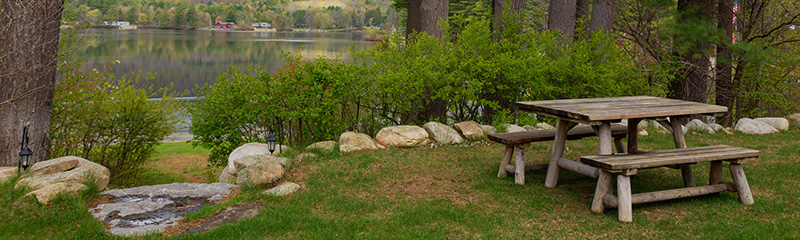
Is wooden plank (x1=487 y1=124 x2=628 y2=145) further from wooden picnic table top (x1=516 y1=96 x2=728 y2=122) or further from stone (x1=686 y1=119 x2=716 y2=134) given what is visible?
stone (x1=686 y1=119 x2=716 y2=134)

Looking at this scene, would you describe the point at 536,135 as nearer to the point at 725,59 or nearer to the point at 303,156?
the point at 303,156

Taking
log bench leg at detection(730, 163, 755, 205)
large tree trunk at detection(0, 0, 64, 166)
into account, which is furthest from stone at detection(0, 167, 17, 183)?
log bench leg at detection(730, 163, 755, 205)

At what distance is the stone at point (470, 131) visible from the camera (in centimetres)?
765

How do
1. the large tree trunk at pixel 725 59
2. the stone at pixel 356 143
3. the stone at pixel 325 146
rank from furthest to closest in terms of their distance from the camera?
the large tree trunk at pixel 725 59 < the stone at pixel 356 143 < the stone at pixel 325 146

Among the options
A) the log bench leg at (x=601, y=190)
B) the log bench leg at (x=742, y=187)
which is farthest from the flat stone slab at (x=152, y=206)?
the log bench leg at (x=742, y=187)

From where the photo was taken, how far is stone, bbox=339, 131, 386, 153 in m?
6.97

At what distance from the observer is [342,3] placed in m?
123

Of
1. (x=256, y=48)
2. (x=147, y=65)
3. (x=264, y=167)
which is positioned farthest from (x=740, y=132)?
(x=256, y=48)

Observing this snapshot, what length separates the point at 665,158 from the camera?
14.9 feet

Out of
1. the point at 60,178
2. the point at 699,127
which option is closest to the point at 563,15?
the point at 699,127

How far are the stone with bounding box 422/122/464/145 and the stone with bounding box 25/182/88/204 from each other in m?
4.08

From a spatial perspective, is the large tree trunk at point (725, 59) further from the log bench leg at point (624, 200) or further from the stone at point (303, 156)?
the stone at point (303, 156)

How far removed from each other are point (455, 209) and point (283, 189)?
1.57 m

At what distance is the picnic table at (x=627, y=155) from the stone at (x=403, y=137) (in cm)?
215
